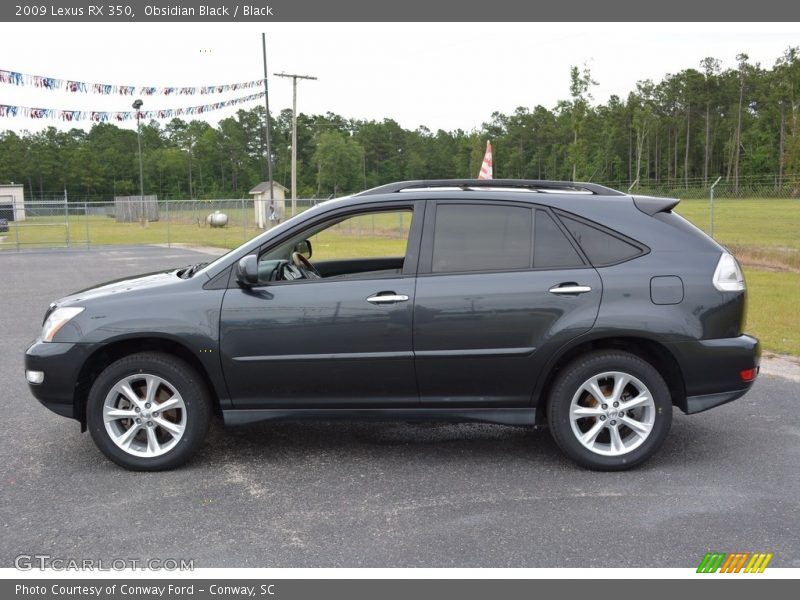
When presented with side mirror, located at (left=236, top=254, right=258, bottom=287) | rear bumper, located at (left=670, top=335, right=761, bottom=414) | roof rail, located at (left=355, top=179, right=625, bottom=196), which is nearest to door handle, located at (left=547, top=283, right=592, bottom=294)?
rear bumper, located at (left=670, top=335, right=761, bottom=414)

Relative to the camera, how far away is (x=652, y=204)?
4.68 metres

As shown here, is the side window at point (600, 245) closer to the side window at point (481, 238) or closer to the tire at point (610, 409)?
the side window at point (481, 238)

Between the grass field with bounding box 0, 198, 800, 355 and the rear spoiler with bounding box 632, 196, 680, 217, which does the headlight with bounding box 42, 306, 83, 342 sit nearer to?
the grass field with bounding box 0, 198, 800, 355

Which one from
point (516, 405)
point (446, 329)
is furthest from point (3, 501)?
point (516, 405)

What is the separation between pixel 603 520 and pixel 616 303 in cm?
126

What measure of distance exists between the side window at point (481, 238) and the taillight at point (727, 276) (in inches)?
43.9

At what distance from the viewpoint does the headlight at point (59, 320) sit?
15.0 ft

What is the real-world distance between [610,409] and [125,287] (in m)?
3.10

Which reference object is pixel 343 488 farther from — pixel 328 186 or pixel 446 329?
pixel 328 186

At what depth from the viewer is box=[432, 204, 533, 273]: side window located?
4531 mm

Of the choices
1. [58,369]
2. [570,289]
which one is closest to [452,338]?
[570,289]

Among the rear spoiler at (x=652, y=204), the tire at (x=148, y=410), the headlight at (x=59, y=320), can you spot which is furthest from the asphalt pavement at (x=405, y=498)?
the rear spoiler at (x=652, y=204)

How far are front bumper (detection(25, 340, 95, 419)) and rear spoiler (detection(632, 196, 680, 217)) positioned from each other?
3449mm

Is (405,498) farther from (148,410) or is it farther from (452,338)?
(148,410)
